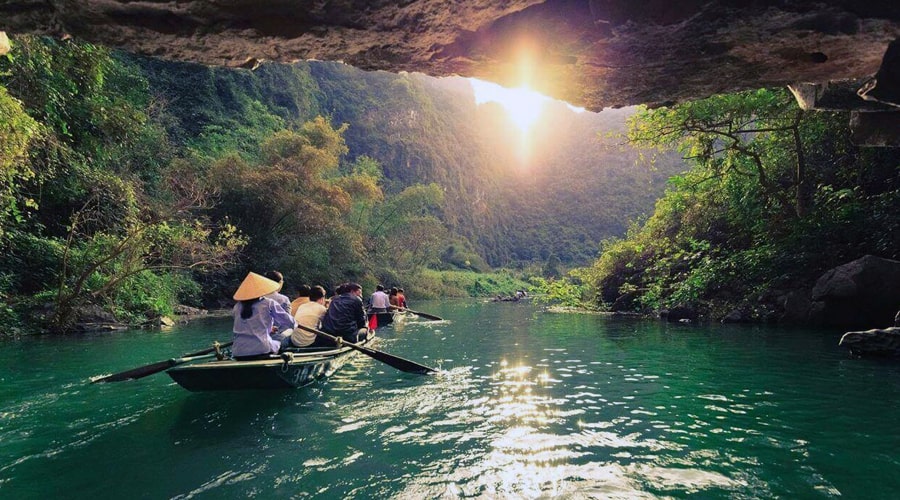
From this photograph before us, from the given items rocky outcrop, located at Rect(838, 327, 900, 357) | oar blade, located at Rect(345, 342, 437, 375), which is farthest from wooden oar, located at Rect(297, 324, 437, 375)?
rocky outcrop, located at Rect(838, 327, 900, 357)

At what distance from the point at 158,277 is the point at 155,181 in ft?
19.0

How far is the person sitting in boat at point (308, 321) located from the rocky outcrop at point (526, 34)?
4417mm

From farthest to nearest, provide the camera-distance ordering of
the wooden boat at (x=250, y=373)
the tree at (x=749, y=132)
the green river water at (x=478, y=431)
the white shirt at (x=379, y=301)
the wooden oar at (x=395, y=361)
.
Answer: the white shirt at (x=379, y=301) < the tree at (x=749, y=132) < the wooden oar at (x=395, y=361) < the wooden boat at (x=250, y=373) < the green river water at (x=478, y=431)

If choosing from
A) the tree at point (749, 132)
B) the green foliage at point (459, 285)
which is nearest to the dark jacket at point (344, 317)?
the tree at point (749, 132)

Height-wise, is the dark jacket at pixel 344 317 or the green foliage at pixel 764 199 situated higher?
the green foliage at pixel 764 199

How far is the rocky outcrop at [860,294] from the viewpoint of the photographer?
9047 millimetres

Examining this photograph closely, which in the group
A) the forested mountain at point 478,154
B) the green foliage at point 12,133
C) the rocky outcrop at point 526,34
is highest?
the forested mountain at point 478,154

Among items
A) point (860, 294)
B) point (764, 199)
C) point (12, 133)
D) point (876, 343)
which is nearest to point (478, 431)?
point (876, 343)

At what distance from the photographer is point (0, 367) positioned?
701 cm

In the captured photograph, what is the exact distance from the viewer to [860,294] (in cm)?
927

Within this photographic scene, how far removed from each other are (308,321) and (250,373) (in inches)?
94.9

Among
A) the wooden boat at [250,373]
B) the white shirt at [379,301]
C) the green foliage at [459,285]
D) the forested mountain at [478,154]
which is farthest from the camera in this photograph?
the forested mountain at [478,154]

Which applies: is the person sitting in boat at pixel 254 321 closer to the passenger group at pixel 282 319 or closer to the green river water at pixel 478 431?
the passenger group at pixel 282 319

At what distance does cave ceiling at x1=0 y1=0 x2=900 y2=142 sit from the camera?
280 centimetres
